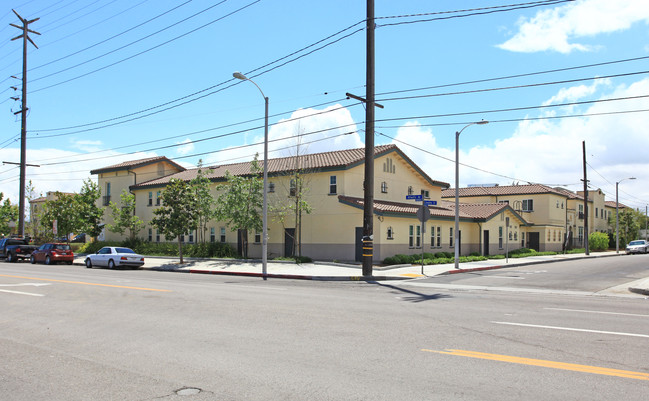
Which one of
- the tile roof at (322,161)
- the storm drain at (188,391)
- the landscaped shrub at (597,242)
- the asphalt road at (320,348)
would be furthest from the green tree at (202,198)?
the landscaped shrub at (597,242)

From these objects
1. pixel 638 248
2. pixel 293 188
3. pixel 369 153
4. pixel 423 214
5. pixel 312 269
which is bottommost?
pixel 312 269

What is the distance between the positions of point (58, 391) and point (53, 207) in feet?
133

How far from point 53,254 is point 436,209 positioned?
27.0m

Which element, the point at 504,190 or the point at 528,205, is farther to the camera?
the point at 504,190

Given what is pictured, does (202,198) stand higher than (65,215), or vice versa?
(202,198)

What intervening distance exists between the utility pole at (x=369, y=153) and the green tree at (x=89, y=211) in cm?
2919

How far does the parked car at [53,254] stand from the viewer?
111ft

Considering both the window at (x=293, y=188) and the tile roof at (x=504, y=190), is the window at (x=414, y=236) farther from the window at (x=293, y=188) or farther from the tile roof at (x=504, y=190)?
the tile roof at (x=504, y=190)

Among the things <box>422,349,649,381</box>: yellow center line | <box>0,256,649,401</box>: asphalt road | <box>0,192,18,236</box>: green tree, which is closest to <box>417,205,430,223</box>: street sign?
<box>0,256,649,401</box>: asphalt road

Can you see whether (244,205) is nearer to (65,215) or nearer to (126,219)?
(126,219)

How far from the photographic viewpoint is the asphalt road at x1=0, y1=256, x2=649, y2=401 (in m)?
5.60

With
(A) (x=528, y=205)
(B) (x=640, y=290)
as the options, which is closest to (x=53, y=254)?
(B) (x=640, y=290)

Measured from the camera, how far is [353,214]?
29.5m

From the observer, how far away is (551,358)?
22.6ft
